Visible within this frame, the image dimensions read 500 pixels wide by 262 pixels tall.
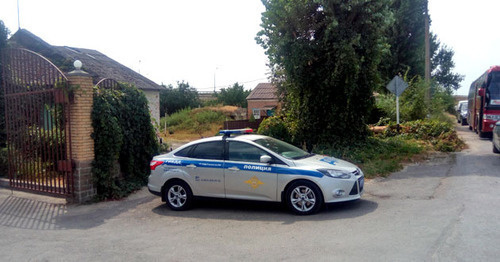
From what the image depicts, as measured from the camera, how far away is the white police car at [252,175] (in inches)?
297

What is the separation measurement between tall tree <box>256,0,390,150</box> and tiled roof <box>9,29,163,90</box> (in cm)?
787

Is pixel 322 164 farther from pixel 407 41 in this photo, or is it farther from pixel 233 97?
pixel 233 97

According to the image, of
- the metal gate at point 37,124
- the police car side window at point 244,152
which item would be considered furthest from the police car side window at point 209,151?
the metal gate at point 37,124

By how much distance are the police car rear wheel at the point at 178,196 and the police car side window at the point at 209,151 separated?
0.66m

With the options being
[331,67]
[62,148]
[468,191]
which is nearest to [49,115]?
[62,148]

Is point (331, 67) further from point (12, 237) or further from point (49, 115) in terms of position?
point (12, 237)

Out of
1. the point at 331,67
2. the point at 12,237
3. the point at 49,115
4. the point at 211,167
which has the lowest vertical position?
the point at 12,237

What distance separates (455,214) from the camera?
6938 mm

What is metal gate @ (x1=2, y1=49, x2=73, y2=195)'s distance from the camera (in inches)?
367

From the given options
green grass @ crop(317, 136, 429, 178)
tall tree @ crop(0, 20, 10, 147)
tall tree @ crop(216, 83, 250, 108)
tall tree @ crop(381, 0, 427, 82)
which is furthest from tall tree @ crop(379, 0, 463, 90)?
tall tree @ crop(0, 20, 10, 147)

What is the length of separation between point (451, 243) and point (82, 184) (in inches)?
294

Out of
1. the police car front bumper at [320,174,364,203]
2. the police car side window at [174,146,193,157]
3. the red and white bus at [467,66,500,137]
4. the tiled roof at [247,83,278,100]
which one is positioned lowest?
the police car front bumper at [320,174,364,203]

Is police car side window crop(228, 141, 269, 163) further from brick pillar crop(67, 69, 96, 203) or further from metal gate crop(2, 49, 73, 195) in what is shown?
metal gate crop(2, 49, 73, 195)

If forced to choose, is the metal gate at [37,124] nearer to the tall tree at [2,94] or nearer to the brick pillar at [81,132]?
the brick pillar at [81,132]
